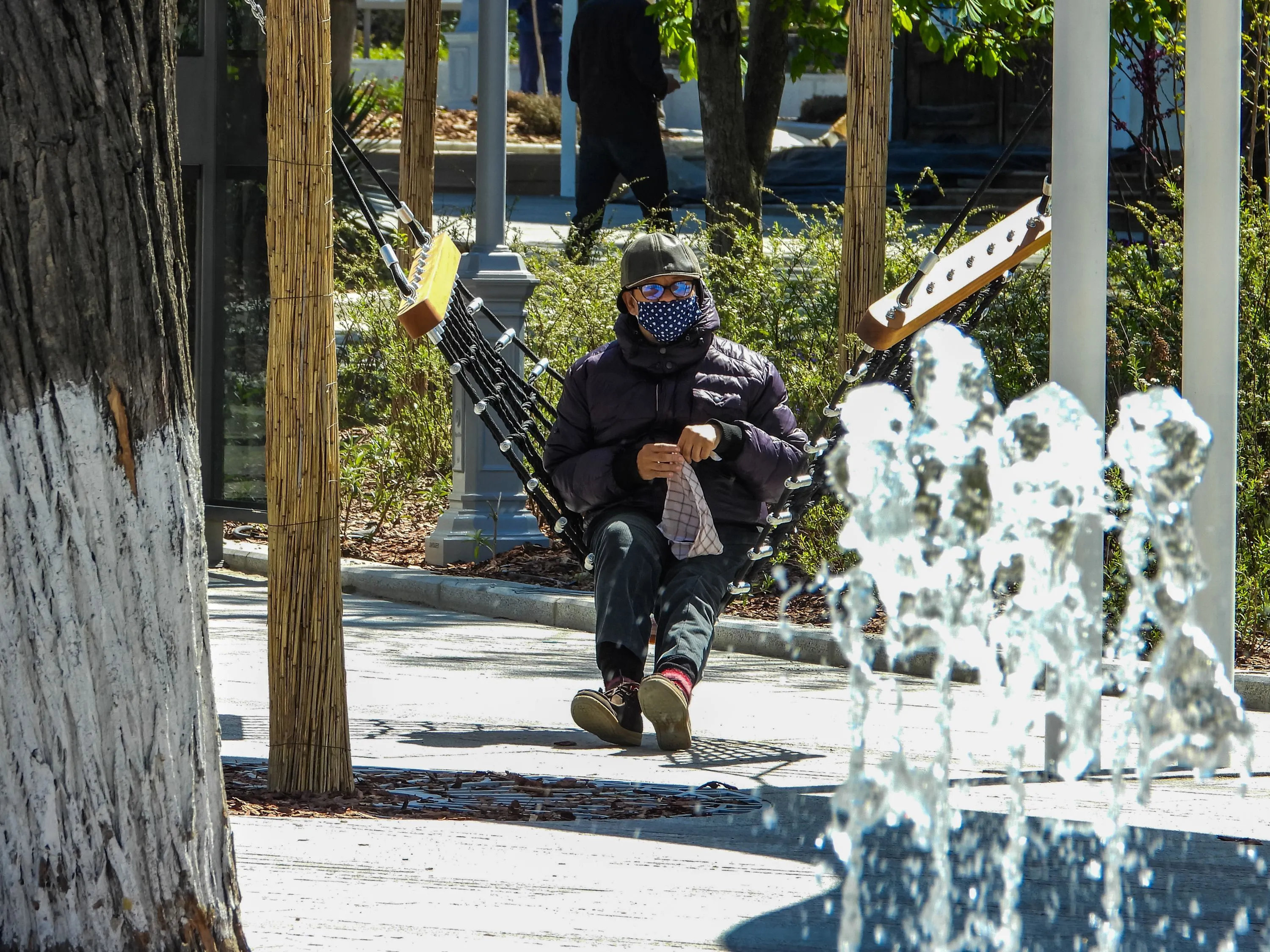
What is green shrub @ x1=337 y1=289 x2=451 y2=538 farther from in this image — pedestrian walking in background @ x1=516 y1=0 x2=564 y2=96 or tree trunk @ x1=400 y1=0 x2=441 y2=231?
pedestrian walking in background @ x1=516 y1=0 x2=564 y2=96

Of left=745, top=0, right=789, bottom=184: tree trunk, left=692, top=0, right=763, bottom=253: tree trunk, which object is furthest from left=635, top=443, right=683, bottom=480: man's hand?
left=745, top=0, right=789, bottom=184: tree trunk

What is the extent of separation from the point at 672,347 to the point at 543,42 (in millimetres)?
26652

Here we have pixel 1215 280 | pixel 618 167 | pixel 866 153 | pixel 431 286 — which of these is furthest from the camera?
pixel 618 167

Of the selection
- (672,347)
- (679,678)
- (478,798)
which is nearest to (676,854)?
(478,798)

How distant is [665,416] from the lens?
6.18 meters

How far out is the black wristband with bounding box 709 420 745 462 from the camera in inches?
235

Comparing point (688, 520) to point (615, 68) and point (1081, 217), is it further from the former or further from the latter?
point (615, 68)

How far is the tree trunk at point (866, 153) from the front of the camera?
8.20 m

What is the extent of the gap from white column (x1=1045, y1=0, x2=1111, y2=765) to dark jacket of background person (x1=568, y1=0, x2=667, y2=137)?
921cm

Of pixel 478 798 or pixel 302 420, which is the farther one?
pixel 478 798

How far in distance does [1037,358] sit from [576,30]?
22.9 feet

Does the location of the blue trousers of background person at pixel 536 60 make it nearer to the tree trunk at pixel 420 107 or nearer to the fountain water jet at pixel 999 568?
the tree trunk at pixel 420 107

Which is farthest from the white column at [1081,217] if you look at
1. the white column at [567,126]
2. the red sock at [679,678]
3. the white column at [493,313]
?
the white column at [567,126]

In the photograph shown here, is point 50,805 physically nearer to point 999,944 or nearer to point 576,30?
point 999,944
